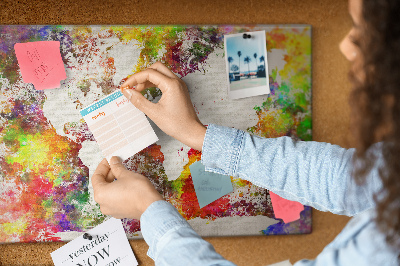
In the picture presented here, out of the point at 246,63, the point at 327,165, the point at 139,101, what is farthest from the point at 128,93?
the point at 327,165

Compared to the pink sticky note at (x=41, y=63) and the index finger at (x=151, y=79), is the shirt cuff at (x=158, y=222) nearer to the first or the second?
the index finger at (x=151, y=79)

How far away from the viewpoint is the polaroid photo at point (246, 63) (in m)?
0.72

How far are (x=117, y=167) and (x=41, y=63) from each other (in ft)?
0.96

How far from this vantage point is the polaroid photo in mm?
721

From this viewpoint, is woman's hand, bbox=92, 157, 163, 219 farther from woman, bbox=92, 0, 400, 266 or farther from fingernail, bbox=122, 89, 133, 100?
fingernail, bbox=122, 89, 133, 100

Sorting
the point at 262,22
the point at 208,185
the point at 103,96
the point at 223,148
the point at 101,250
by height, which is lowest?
the point at 101,250

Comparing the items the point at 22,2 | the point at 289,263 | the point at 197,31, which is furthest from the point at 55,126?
the point at 289,263

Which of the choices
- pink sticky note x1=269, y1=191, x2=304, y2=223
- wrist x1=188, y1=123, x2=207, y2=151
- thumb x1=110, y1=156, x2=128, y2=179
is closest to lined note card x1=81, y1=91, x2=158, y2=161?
thumb x1=110, y1=156, x2=128, y2=179

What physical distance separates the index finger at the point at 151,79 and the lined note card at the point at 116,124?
5 centimetres

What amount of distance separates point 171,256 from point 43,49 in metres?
0.54

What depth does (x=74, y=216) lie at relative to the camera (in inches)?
28.7

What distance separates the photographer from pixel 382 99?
1.10 feet

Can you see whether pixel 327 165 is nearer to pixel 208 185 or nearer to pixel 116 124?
pixel 208 185

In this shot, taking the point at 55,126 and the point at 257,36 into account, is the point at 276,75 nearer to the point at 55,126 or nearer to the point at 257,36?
the point at 257,36
